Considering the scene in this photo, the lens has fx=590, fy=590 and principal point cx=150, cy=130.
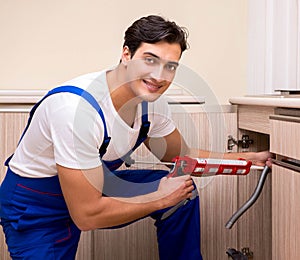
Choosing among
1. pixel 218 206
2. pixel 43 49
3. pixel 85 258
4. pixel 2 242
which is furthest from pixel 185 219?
pixel 43 49

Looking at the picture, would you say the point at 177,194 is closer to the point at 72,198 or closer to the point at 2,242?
the point at 72,198

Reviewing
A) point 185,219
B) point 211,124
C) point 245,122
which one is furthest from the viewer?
point 211,124

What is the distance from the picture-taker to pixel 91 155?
143 centimetres

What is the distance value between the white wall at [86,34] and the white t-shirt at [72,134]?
694 millimetres

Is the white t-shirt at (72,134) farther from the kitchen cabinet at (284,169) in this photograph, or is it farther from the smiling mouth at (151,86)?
the kitchen cabinet at (284,169)

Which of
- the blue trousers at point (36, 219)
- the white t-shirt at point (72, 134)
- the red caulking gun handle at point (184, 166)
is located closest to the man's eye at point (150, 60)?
the white t-shirt at point (72, 134)

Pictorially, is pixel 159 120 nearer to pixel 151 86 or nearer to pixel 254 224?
pixel 151 86

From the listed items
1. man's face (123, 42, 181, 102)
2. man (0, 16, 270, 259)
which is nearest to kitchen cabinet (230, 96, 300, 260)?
man (0, 16, 270, 259)

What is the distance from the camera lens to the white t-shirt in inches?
55.2

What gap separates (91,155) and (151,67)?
0.27 meters

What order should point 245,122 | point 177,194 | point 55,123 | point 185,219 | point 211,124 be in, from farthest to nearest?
point 211,124
point 245,122
point 185,219
point 177,194
point 55,123

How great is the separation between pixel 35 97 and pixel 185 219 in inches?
28.9

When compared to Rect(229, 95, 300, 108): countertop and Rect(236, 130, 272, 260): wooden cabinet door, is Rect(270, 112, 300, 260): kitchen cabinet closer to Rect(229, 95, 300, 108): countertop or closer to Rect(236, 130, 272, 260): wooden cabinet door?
Rect(229, 95, 300, 108): countertop

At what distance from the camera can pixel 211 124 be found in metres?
2.17
